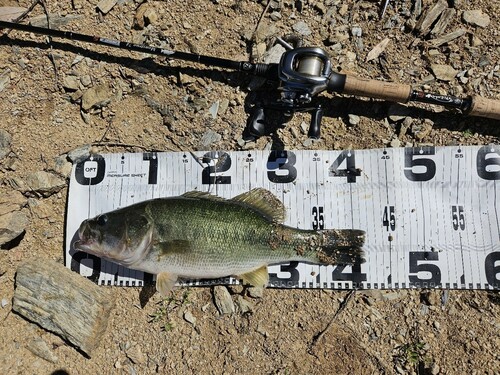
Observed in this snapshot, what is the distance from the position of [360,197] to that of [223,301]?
1.73 metres

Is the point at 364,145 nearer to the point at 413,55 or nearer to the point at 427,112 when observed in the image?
the point at 427,112

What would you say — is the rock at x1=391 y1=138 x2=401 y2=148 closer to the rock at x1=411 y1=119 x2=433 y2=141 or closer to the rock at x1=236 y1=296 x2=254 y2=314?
the rock at x1=411 y1=119 x2=433 y2=141

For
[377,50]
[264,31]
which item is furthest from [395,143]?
[264,31]

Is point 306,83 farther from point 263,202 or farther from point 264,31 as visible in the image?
point 263,202

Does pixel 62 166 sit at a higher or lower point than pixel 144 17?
lower

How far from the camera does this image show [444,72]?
433 cm

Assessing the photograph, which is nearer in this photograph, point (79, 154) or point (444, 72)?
point (444, 72)

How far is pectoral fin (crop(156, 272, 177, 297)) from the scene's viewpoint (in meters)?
3.95

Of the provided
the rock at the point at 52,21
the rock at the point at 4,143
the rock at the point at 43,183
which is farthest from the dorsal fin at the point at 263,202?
the rock at the point at 52,21

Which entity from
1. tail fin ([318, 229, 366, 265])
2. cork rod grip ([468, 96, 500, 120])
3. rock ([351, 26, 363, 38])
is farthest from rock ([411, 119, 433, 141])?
tail fin ([318, 229, 366, 265])

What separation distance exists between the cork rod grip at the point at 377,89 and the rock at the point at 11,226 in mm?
3496

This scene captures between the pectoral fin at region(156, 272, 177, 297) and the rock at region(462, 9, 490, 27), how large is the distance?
396cm

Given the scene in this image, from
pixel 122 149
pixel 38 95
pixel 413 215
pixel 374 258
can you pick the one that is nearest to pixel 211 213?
pixel 122 149

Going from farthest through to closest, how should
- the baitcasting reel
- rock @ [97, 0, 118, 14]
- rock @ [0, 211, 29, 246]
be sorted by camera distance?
rock @ [97, 0, 118, 14], rock @ [0, 211, 29, 246], the baitcasting reel
